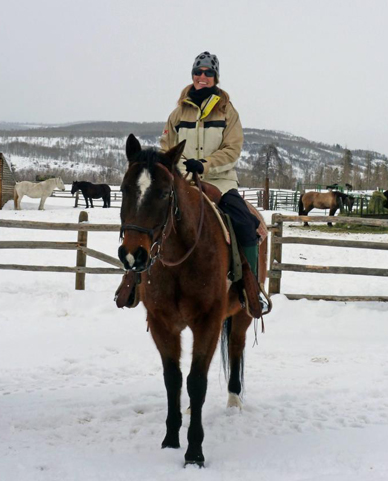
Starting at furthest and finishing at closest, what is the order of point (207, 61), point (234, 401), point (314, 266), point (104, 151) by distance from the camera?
point (104, 151) < point (314, 266) < point (234, 401) < point (207, 61)

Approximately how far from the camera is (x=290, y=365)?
5.42 meters

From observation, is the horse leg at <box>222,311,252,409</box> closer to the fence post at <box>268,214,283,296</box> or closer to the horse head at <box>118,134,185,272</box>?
the horse head at <box>118,134,185,272</box>

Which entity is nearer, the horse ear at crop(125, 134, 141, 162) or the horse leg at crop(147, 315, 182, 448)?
the horse ear at crop(125, 134, 141, 162)

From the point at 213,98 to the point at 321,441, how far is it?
270cm

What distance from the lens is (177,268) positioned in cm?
307

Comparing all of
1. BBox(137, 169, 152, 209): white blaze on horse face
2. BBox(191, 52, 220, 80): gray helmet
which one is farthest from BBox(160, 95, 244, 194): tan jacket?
BBox(137, 169, 152, 209): white blaze on horse face

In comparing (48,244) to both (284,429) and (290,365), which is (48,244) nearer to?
(290,365)

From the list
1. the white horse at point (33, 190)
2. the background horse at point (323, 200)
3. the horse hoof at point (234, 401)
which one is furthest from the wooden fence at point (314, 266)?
the white horse at point (33, 190)

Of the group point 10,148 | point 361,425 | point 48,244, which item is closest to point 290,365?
point 361,425

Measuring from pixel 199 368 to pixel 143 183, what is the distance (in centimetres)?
133

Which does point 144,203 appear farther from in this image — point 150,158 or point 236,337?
point 236,337

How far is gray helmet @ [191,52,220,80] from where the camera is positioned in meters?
3.82

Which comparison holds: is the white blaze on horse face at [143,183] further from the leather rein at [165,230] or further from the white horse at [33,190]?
the white horse at [33,190]

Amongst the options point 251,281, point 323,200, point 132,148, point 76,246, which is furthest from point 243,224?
point 323,200
